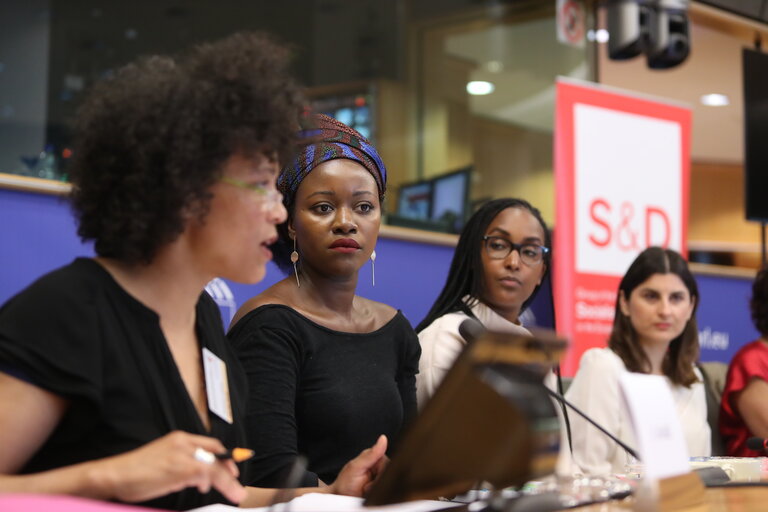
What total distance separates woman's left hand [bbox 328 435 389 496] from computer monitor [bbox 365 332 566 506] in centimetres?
39

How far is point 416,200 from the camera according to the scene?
5559 mm

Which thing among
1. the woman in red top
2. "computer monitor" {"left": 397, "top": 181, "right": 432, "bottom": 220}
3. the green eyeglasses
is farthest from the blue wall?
"computer monitor" {"left": 397, "top": 181, "right": 432, "bottom": 220}

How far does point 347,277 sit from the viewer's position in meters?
2.07

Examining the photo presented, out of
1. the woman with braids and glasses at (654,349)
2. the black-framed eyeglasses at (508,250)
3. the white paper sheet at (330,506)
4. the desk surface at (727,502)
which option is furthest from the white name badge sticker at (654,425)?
the woman with braids and glasses at (654,349)

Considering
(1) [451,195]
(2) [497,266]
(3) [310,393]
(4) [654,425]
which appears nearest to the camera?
A: (4) [654,425]

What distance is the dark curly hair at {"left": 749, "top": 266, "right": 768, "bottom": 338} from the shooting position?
131 inches

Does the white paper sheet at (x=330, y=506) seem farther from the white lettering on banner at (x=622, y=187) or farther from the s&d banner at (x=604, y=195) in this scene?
the white lettering on banner at (x=622, y=187)

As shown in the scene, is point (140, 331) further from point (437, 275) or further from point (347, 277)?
point (437, 275)

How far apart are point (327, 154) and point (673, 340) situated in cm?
169

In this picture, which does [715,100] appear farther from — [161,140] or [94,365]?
[94,365]

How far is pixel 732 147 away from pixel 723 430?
7379 millimetres

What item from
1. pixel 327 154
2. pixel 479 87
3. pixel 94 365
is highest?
pixel 479 87

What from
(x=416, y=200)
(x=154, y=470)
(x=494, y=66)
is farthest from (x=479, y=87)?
(x=154, y=470)

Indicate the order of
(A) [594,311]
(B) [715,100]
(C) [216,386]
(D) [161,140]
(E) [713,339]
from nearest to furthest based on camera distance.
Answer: (D) [161,140]
(C) [216,386]
(A) [594,311]
(E) [713,339]
(B) [715,100]
